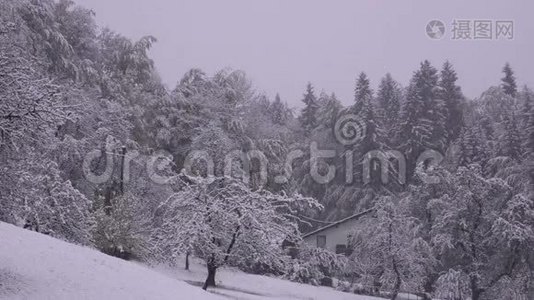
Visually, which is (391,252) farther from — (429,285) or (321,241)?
(321,241)

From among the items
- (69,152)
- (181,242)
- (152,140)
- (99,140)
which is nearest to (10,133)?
(181,242)

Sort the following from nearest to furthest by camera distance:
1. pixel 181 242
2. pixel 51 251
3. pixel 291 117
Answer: pixel 51 251
pixel 181 242
pixel 291 117

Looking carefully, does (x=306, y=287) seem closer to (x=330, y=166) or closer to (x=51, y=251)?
(x=51, y=251)

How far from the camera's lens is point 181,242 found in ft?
67.0

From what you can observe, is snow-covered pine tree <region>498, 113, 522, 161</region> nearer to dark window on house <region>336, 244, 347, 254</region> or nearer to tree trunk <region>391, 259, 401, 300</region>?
dark window on house <region>336, 244, 347, 254</region>

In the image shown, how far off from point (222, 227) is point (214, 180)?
83.6 inches

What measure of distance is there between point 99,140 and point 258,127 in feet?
54.6

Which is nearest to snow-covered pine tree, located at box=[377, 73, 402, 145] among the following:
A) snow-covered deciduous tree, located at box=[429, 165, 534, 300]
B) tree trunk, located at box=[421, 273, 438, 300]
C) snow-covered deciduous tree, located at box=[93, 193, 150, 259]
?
tree trunk, located at box=[421, 273, 438, 300]

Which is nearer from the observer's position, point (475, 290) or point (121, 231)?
point (121, 231)

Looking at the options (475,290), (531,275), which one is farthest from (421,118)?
(531,275)

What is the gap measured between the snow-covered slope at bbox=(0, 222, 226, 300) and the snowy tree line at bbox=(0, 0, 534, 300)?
3.50 feet

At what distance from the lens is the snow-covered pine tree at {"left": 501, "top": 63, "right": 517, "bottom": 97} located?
6206cm

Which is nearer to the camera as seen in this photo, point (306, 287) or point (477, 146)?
point (306, 287)

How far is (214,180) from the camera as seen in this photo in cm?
2280
